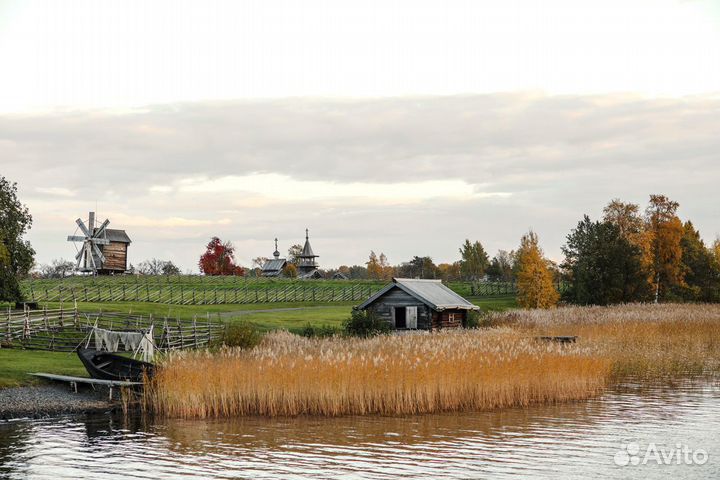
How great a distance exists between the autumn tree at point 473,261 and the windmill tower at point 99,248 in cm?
5695

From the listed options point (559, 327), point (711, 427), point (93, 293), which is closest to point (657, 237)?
point (559, 327)

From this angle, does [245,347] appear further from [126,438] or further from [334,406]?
[126,438]

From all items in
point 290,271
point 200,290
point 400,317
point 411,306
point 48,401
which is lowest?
point 48,401

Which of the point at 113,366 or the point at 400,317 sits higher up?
the point at 400,317

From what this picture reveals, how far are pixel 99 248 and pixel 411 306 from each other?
57976 mm

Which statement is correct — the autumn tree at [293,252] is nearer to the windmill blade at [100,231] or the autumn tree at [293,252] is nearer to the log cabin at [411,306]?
the windmill blade at [100,231]

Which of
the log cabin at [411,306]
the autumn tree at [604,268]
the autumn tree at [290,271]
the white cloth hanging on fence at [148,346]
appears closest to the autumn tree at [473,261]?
the autumn tree at [290,271]

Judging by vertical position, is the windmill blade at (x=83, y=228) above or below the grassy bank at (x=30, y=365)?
above

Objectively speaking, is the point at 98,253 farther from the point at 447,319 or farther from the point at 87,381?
the point at 87,381

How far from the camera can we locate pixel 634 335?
4781 centimetres

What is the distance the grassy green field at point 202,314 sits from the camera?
32.5 metres

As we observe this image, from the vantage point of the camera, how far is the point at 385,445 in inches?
839

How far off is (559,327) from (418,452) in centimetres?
3496

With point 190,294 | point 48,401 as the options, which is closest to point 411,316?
point 48,401
